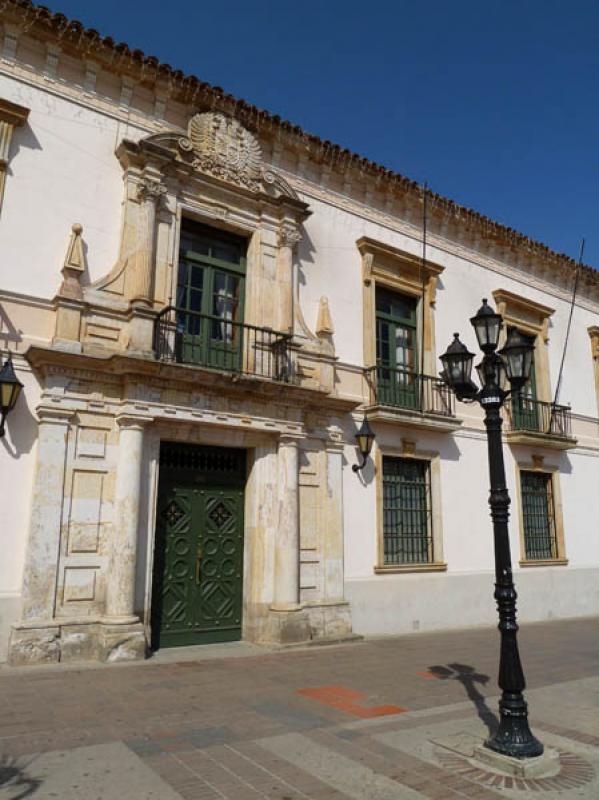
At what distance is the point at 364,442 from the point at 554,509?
233 inches

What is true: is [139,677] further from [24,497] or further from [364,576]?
[364,576]

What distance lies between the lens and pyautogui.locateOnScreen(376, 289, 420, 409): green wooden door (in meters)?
11.2

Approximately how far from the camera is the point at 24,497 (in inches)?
289

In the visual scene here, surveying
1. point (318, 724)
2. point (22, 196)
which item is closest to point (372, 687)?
point (318, 724)

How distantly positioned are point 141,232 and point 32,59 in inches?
106

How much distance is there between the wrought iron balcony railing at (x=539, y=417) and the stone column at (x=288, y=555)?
5.94 m

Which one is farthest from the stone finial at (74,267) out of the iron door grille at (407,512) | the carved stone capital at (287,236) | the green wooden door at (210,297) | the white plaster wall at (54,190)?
the iron door grille at (407,512)

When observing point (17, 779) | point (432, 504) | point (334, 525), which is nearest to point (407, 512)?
point (432, 504)

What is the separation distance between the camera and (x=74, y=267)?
316 inches

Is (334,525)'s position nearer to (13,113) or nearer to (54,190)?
(54,190)

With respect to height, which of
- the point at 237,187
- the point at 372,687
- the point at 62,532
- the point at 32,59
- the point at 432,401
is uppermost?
the point at 32,59

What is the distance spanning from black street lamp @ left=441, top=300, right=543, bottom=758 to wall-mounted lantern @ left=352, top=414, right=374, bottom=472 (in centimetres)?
476

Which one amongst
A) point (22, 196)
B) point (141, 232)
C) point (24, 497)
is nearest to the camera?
point (24, 497)

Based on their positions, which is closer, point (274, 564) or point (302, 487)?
point (274, 564)
